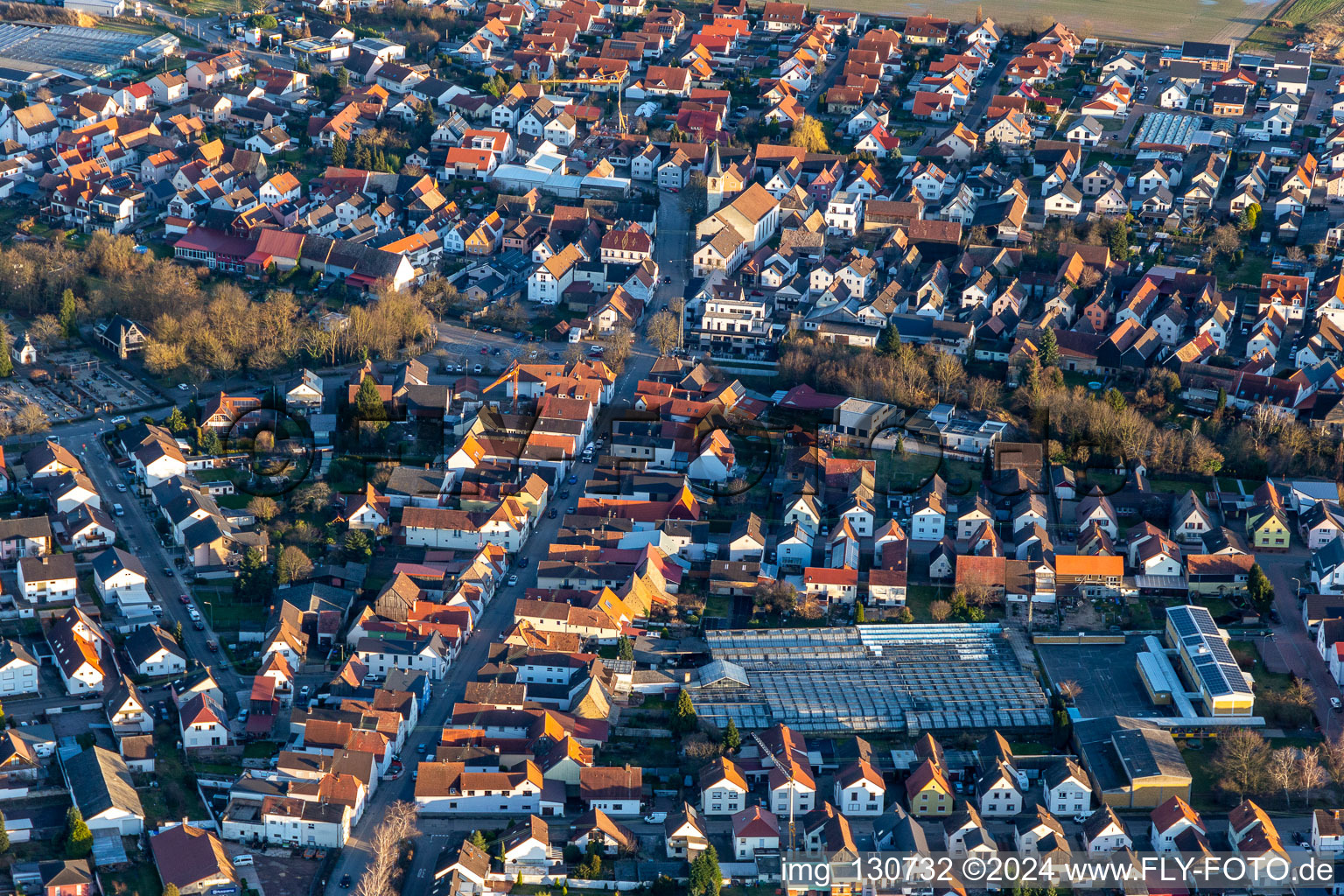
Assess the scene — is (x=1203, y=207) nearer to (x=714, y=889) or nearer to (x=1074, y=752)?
(x=1074, y=752)

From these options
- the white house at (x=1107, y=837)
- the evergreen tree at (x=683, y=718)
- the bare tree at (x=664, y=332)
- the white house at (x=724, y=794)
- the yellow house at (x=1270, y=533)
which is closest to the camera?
the white house at (x=1107, y=837)

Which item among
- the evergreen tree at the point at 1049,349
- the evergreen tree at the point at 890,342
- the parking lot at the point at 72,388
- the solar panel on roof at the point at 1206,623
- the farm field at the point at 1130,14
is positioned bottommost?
the parking lot at the point at 72,388

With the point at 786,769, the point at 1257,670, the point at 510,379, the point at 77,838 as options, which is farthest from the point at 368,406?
the point at 1257,670

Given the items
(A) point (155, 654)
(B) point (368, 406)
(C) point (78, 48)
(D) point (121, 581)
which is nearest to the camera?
(A) point (155, 654)

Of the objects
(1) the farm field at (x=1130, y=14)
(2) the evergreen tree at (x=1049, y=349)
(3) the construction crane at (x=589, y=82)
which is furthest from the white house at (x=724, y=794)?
(1) the farm field at (x=1130, y=14)

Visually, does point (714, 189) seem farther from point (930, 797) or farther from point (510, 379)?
point (930, 797)

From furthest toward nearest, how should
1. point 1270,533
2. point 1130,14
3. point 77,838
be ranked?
point 1130,14
point 1270,533
point 77,838

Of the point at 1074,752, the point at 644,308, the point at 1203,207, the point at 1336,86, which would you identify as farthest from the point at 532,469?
the point at 1336,86

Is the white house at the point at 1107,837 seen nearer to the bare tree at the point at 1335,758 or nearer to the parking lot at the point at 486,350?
the bare tree at the point at 1335,758
